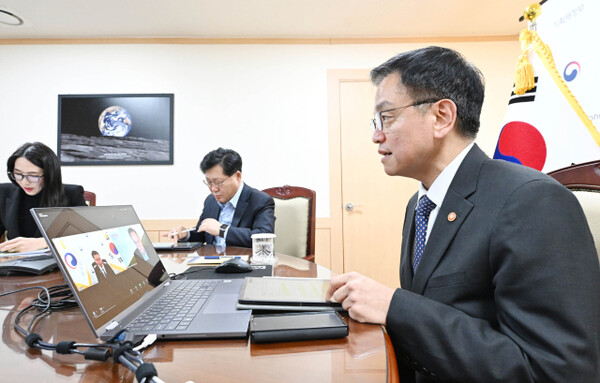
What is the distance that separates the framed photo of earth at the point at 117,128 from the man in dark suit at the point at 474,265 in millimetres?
3179

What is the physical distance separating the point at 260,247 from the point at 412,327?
0.90 meters

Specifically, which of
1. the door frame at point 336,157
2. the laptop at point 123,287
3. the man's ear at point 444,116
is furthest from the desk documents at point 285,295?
the door frame at point 336,157

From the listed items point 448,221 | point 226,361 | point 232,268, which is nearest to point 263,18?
point 232,268

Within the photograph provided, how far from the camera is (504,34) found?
3602mm

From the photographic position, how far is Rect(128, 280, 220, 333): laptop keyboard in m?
0.66

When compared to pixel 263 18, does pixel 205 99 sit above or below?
below

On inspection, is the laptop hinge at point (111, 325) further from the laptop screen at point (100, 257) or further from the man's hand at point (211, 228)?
the man's hand at point (211, 228)

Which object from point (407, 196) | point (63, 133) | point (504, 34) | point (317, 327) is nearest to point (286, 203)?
point (407, 196)

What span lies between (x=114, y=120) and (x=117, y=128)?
88mm

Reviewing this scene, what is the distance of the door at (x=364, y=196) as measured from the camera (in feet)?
11.9

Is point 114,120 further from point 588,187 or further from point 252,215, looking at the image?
point 588,187

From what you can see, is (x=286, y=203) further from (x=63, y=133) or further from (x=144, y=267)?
(x=63, y=133)

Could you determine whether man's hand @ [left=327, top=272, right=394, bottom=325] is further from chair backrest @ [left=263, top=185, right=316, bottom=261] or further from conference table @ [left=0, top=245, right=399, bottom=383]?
chair backrest @ [left=263, top=185, right=316, bottom=261]

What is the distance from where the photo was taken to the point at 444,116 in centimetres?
88
